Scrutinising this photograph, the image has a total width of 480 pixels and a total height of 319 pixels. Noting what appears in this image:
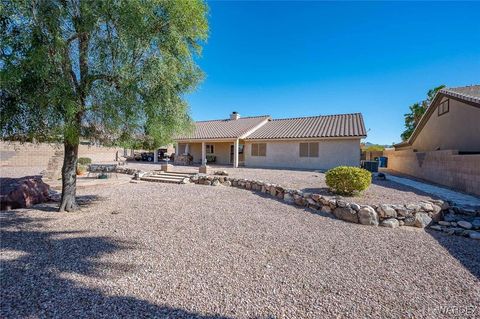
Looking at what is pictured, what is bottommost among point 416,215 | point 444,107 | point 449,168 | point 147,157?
point 416,215

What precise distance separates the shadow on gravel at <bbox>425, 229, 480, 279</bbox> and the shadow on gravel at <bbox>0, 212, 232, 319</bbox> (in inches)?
185

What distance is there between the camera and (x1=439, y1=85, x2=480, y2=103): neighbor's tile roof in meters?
11.7

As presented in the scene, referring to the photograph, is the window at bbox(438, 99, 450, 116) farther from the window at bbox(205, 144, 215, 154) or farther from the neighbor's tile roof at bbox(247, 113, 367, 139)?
the window at bbox(205, 144, 215, 154)

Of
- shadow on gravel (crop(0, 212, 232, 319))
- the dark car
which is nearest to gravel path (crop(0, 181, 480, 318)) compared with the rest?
shadow on gravel (crop(0, 212, 232, 319))

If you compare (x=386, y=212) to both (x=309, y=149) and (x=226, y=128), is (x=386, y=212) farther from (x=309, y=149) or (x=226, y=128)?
(x=226, y=128)

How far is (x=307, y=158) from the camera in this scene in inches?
759

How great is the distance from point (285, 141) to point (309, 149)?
2.16 m

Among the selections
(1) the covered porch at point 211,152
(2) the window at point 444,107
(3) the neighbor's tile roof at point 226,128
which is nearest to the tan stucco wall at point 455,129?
(2) the window at point 444,107

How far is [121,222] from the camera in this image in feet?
20.4

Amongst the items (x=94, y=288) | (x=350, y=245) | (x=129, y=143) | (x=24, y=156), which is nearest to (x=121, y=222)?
(x=129, y=143)

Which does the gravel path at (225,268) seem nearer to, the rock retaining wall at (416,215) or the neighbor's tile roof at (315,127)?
the rock retaining wall at (416,215)

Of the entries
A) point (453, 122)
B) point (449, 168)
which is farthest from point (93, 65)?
point (453, 122)

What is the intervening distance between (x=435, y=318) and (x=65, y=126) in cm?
746

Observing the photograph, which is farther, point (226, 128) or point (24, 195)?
point (226, 128)
